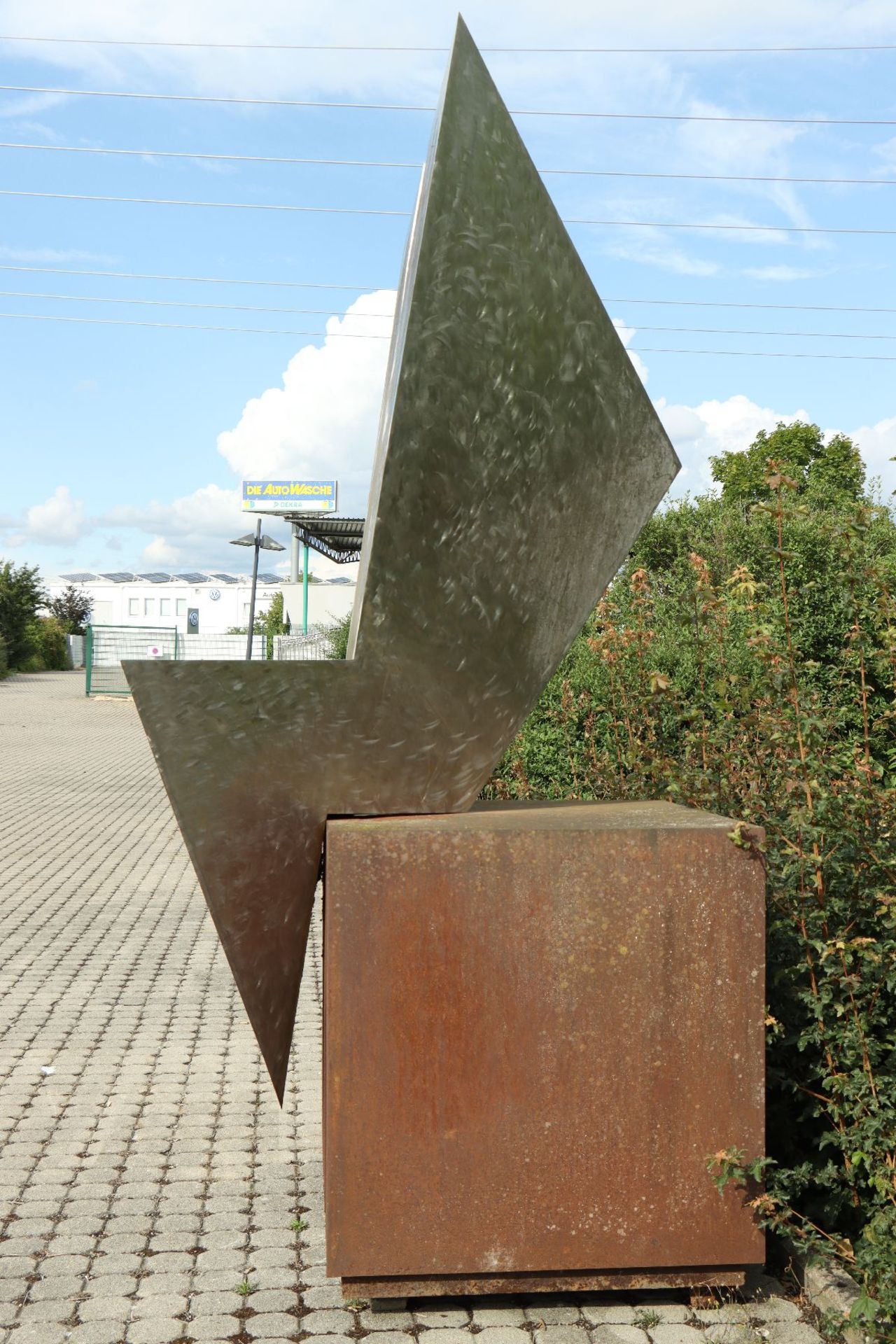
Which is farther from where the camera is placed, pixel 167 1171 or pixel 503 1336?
pixel 167 1171

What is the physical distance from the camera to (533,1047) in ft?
10.2

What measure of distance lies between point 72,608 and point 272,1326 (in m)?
61.6

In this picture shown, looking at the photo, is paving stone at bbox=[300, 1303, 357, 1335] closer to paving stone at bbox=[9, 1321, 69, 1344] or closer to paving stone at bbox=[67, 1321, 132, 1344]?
paving stone at bbox=[67, 1321, 132, 1344]

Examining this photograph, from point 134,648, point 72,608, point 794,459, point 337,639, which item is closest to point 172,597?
point 72,608

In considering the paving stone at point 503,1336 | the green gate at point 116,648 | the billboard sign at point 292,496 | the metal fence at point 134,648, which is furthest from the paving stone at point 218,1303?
the billboard sign at point 292,496

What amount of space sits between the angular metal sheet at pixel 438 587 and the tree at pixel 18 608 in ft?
137

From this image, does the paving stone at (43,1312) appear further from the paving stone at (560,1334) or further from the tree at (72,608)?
the tree at (72,608)

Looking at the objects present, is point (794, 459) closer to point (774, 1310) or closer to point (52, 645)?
point (52, 645)

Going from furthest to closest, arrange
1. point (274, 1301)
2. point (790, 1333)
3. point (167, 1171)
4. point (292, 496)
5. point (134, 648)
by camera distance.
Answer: point (292, 496) < point (134, 648) < point (167, 1171) < point (274, 1301) < point (790, 1333)

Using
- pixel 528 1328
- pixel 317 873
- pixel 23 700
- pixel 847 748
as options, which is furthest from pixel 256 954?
pixel 23 700

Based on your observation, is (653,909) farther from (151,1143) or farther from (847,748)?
(847,748)

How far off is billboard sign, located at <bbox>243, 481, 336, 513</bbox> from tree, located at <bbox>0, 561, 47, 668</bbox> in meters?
13.3

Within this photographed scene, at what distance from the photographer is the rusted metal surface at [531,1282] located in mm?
3172

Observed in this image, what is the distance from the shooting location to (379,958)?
3.09 metres
